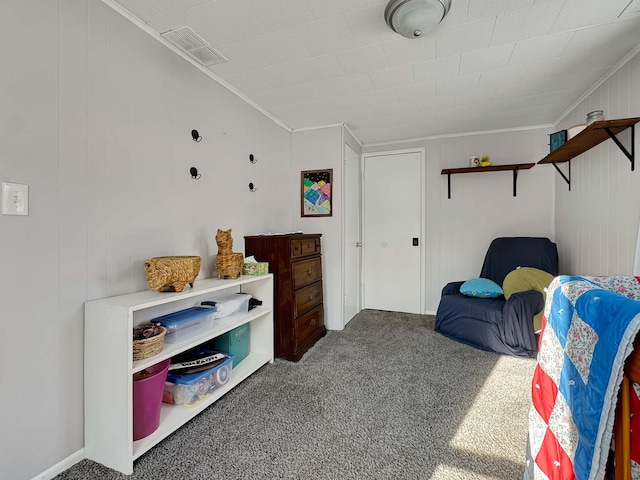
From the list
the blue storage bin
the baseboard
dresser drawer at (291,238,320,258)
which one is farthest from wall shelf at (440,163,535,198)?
the baseboard

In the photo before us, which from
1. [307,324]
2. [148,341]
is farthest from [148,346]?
[307,324]

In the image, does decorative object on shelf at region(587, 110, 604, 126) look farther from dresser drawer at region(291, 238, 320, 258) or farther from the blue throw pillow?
dresser drawer at region(291, 238, 320, 258)

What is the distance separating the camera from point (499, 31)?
5.60 feet

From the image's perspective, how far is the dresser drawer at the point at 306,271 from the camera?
98.4 inches

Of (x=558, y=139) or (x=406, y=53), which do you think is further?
(x=558, y=139)

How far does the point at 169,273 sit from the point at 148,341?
0.34 metres

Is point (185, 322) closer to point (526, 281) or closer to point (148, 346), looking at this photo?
point (148, 346)

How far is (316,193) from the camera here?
322cm

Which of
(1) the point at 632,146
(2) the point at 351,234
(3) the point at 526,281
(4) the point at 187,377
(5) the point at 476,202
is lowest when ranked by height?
→ (4) the point at 187,377

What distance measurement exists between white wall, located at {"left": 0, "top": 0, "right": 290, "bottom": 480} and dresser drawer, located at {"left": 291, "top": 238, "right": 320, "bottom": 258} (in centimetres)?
83

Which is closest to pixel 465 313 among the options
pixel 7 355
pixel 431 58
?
pixel 431 58

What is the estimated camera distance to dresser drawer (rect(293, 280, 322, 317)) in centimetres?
251

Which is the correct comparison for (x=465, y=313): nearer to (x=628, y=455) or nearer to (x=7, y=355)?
(x=628, y=455)

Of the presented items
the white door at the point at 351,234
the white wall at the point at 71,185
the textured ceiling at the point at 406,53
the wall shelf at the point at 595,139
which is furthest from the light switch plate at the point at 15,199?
the wall shelf at the point at 595,139
